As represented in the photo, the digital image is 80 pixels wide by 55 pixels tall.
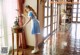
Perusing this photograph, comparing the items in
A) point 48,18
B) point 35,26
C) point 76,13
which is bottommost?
point 35,26

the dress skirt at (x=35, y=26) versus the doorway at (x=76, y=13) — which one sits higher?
the doorway at (x=76, y=13)

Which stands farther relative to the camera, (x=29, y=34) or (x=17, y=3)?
(x=29, y=34)

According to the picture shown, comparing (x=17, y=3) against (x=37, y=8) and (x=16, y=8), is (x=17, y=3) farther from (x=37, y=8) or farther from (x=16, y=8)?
(x=37, y=8)

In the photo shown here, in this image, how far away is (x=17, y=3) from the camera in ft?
16.6

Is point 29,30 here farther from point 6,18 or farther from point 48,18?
point 48,18

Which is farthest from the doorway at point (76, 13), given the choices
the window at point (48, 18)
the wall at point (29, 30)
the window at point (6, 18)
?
the window at point (6, 18)

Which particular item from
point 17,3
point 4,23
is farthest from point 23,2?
point 4,23

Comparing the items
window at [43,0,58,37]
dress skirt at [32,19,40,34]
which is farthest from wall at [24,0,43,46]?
window at [43,0,58,37]

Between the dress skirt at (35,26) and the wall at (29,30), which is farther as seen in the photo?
the wall at (29,30)

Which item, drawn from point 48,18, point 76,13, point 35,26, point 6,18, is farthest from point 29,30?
point 76,13

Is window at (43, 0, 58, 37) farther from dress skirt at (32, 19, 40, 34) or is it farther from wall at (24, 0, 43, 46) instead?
dress skirt at (32, 19, 40, 34)

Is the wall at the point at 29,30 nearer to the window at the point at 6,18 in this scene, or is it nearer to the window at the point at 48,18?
the window at the point at 6,18

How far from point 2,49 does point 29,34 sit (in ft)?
3.66

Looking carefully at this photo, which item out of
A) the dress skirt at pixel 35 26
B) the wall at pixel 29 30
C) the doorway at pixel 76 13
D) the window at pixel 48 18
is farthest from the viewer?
the doorway at pixel 76 13
